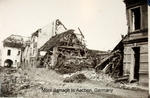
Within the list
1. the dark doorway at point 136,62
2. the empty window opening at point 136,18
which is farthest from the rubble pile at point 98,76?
the empty window opening at point 136,18

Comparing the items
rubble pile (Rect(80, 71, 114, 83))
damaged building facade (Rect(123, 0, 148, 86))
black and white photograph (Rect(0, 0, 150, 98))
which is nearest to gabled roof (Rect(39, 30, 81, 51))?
black and white photograph (Rect(0, 0, 150, 98))

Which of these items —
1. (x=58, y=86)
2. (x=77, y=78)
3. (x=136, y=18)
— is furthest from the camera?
(x=136, y=18)

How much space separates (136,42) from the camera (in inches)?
128

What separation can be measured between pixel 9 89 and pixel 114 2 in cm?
260

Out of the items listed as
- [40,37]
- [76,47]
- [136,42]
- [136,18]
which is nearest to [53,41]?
[40,37]

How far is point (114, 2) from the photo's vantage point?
334 cm

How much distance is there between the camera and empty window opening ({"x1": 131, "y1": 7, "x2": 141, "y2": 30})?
10.9 feet

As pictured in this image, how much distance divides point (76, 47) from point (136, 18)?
4.41ft

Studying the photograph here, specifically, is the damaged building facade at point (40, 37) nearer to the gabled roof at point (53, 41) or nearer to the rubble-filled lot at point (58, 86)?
the gabled roof at point (53, 41)

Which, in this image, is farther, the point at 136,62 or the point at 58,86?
the point at 136,62

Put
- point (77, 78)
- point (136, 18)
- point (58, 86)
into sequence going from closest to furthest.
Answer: point (58, 86), point (77, 78), point (136, 18)

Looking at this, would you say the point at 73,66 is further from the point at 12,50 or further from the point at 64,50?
the point at 12,50

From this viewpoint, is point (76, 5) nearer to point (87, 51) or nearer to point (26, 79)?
point (87, 51)

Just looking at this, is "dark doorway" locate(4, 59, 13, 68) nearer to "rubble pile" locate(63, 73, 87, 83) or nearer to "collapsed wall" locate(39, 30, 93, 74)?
"collapsed wall" locate(39, 30, 93, 74)
